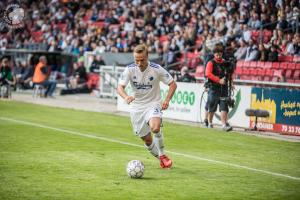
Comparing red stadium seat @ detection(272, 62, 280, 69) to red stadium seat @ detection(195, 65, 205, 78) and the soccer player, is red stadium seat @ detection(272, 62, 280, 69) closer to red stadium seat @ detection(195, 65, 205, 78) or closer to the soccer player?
red stadium seat @ detection(195, 65, 205, 78)

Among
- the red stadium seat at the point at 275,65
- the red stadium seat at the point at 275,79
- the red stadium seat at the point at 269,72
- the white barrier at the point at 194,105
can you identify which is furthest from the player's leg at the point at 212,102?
the red stadium seat at the point at 275,65

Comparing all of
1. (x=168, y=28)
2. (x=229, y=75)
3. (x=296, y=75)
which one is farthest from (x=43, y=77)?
(x=229, y=75)

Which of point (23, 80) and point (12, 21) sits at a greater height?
point (12, 21)

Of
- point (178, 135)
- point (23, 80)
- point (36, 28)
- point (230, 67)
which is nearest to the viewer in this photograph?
point (178, 135)

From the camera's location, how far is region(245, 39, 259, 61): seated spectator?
24.5 m

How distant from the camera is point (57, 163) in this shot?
12180mm

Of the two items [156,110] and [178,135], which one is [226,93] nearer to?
[178,135]

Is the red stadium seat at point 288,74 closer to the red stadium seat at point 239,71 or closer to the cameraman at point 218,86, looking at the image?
the red stadium seat at point 239,71

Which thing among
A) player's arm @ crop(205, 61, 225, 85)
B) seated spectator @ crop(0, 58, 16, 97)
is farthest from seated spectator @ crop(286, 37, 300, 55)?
seated spectator @ crop(0, 58, 16, 97)

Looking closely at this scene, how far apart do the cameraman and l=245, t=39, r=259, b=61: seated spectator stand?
523cm

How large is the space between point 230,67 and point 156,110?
26.0 feet

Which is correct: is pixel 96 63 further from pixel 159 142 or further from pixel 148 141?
pixel 159 142

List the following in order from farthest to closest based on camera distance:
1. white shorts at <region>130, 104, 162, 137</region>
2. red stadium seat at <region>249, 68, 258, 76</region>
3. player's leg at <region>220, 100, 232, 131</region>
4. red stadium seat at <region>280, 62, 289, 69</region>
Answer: red stadium seat at <region>249, 68, 258, 76</region>, red stadium seat at <region>280, 62, 289, 69</region>, player's leg at <region>220, 100, 232, 131</region>, white shorts at <region>130, 104, 162, 137</region>

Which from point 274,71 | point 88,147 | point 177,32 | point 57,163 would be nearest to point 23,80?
point 177,32
